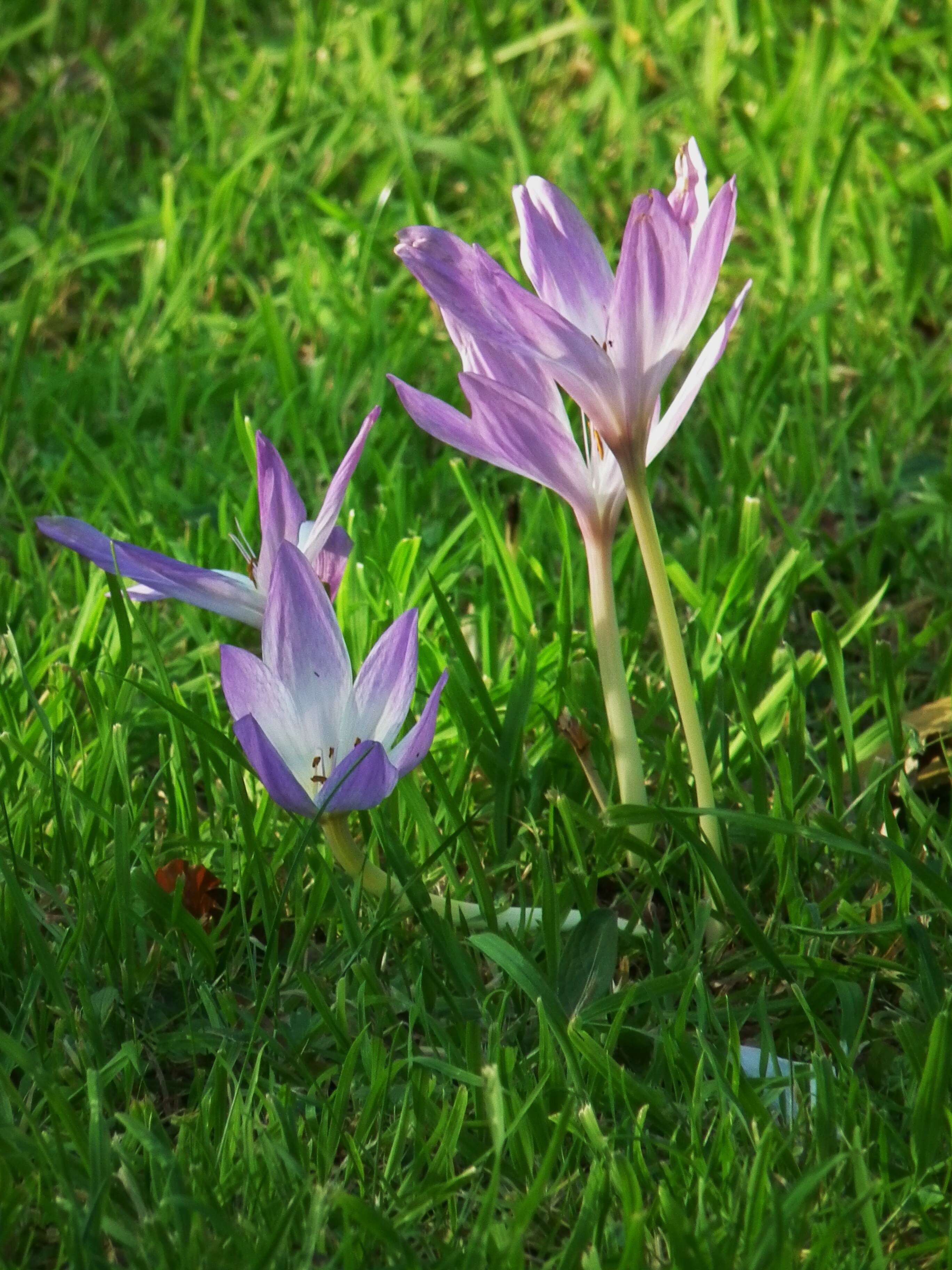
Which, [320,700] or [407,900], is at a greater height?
[320,700]

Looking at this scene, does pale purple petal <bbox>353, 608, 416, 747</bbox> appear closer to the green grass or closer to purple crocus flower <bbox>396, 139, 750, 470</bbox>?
the green grass

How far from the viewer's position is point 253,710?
55.3 inches

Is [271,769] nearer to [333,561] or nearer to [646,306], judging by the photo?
[333,561]

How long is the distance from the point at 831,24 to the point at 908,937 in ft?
8.56

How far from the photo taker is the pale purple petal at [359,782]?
4.39 ft

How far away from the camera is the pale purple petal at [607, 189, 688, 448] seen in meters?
1.31

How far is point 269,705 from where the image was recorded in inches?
55.6

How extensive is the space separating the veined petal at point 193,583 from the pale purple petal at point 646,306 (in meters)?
0.42

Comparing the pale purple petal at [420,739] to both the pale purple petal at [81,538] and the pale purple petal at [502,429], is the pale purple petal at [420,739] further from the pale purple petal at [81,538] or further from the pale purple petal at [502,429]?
the pale purple petal at [81,538]

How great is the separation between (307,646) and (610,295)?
0.47 meters

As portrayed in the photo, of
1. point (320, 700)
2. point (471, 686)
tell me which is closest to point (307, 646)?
point (320, 700)

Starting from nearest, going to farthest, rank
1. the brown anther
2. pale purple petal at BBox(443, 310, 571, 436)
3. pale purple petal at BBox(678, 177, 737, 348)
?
pale purple petal at BBox(678, 177, 737, 348), pale purple petal at BBox(443, 310, 571, 436), the brown anther

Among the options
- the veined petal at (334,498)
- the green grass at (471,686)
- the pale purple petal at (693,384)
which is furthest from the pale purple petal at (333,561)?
the pale purple petal at (693,384)

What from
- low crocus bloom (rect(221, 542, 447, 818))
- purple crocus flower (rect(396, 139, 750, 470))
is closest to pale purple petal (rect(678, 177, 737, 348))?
purple crocus flower (rect(396, 139, 750, 470))
